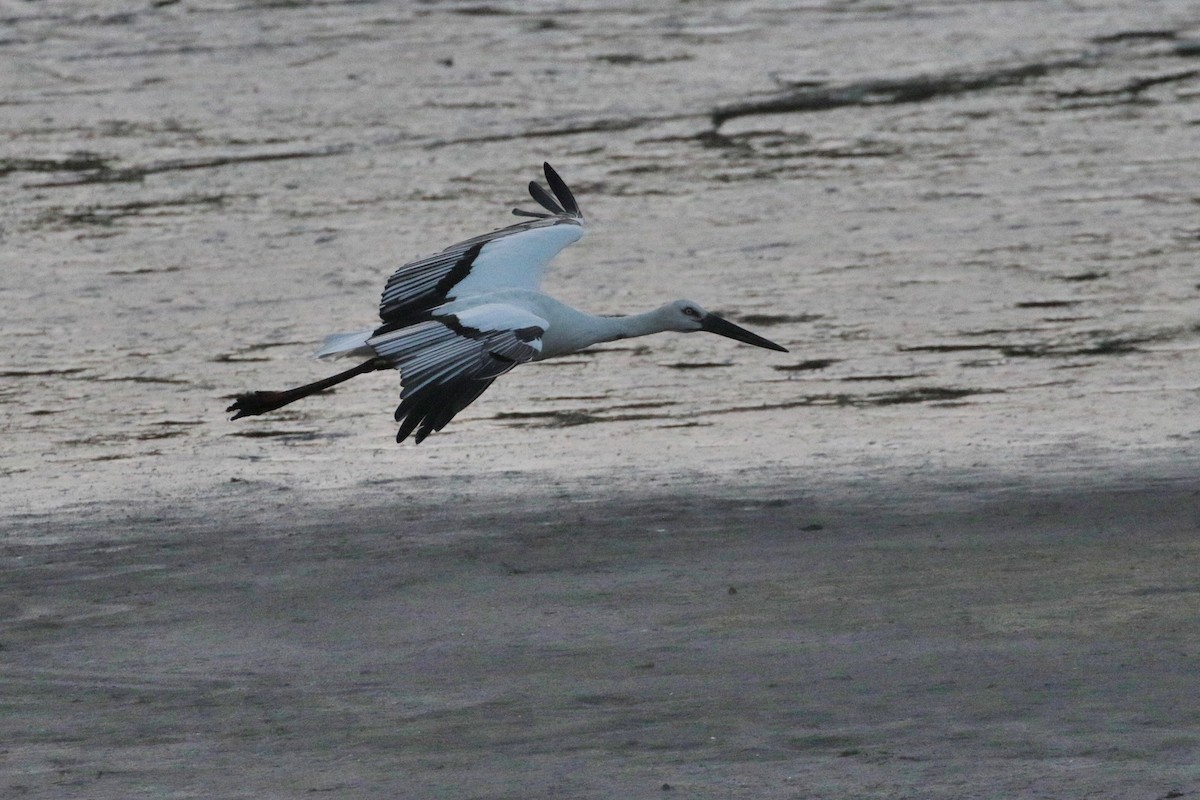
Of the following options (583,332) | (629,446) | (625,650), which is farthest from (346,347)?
(625,650)

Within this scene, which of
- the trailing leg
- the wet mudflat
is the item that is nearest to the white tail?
the trailing leg

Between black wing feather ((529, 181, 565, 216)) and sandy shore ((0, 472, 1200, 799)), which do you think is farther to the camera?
black wing feather ((529, 181, 565, 216))

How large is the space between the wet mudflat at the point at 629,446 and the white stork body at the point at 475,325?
54cm

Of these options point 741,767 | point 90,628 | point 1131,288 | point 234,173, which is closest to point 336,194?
point 234,173

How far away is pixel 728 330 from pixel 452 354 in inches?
85.9

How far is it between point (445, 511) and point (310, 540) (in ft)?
1.88

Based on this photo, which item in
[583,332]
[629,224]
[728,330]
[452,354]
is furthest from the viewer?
[629,224]

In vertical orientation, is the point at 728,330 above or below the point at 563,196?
below

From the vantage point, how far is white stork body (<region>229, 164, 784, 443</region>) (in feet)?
22.6

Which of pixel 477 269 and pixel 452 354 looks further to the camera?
pixel 477 269

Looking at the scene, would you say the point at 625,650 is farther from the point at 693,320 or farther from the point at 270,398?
the point at 270,398

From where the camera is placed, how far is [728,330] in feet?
29.7

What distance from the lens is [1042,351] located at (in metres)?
10.2

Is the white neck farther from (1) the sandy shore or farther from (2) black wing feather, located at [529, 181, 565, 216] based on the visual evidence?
(2) black wing feather, located at [529, 181, 565, 216]
